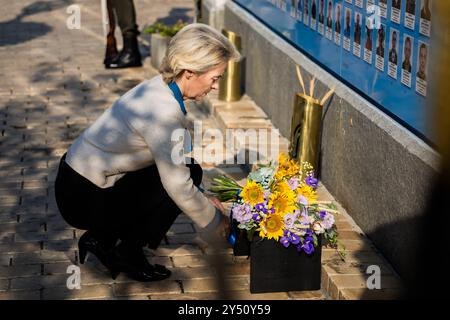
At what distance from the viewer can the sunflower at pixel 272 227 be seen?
5.00 m

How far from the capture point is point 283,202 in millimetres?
5059

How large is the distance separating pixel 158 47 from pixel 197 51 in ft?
21.5

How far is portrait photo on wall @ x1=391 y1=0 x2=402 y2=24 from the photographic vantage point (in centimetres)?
552

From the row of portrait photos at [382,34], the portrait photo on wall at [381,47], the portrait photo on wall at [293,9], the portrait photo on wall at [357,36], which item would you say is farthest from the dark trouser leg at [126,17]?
the portrait photo on wall at [381,47]

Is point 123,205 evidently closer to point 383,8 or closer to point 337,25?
point 383,8

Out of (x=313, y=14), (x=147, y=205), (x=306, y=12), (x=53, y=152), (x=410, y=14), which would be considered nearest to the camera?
(x=147, y=205)

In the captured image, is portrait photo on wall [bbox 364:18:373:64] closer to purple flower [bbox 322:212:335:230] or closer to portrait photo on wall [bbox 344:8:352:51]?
portrait photo on wall [bbox 344:8:352:51]

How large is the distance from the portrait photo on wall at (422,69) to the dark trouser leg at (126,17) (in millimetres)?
6561

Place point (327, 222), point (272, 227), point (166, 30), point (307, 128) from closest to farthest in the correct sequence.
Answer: point (272, 227)
point (327, 222)
point (307, 128)
point (166, 30)

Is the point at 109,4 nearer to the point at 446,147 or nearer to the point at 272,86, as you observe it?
the point at 272,86

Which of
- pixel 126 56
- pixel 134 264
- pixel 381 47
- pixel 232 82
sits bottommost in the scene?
pixel 126 56

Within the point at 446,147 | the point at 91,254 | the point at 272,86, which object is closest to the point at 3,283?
the point at 91,254

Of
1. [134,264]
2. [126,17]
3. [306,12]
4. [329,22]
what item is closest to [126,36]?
[126,17]
